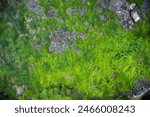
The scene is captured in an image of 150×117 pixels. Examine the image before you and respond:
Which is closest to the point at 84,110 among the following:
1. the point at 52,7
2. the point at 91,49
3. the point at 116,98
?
the point at 116,98

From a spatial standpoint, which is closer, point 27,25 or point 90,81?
point 90,81

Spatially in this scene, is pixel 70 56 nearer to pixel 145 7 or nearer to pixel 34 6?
pixel 34 6

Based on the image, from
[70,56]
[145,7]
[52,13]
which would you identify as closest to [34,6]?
[52,13]

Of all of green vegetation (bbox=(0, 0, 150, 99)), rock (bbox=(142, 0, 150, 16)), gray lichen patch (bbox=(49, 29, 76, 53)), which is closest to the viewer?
green vegetation (bbox=(0, 0, 150, 99))

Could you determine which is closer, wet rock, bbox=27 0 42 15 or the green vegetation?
the green vegetation

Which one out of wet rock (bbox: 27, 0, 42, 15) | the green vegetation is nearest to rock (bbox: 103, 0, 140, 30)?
the green vegetation

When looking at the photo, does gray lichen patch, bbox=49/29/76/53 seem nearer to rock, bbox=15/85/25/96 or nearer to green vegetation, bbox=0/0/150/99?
green vegetation, bbox=0/0/150/99

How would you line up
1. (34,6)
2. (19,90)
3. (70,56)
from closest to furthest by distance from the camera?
(19,90), (70,56), (34,6)

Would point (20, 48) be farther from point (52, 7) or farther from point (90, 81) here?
point (90, 81)

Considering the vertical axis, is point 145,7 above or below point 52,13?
above
